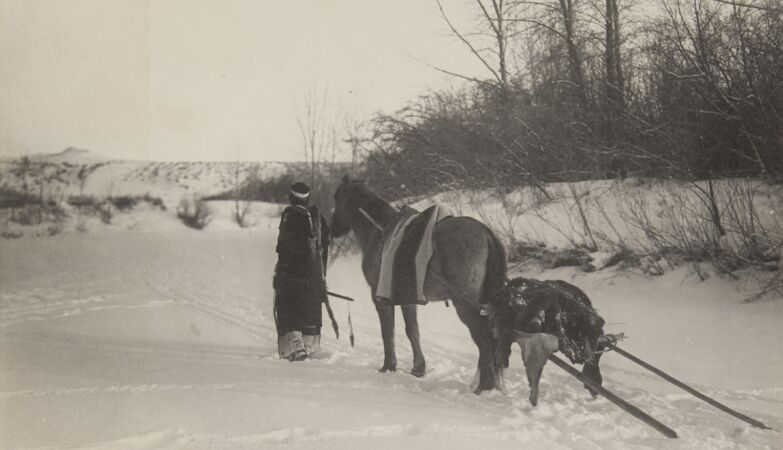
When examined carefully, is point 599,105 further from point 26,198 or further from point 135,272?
point 135,272

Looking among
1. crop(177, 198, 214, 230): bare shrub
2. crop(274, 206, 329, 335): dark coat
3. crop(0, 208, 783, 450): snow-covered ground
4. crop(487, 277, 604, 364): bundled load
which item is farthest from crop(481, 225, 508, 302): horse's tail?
crop(177, 198, 214, 230): bare shrub

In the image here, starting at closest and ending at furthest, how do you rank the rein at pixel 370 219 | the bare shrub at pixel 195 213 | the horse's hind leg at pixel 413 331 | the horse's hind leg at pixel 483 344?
the horse's hind leg at pixel 483 344
the horse's hind leg at pixel 413 331
the rein at pixel 370 219
the bare shrub at pixel 195 213

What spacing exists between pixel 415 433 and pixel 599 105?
7367 millimetres

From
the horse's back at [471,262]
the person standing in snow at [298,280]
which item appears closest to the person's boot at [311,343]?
the person standing in snow at [298,280]

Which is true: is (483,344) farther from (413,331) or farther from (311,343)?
(311,343)

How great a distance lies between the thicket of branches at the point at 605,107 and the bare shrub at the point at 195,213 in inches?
228

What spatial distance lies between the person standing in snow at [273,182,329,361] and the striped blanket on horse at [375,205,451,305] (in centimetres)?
117

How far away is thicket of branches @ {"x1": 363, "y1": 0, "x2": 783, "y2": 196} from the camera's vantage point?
5715 millimetres

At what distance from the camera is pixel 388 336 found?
5.25 m

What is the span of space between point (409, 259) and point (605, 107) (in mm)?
5820

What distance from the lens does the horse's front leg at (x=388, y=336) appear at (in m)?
5.22

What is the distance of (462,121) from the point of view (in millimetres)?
11461

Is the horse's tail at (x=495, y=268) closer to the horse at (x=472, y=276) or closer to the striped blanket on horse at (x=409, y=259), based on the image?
the horse at (x=472, y=276)

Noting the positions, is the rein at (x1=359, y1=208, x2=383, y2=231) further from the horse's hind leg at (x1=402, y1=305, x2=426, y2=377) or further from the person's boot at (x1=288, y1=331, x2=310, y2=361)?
the person's boot at (x1=288, y1=331, x2=310, y2=361)
